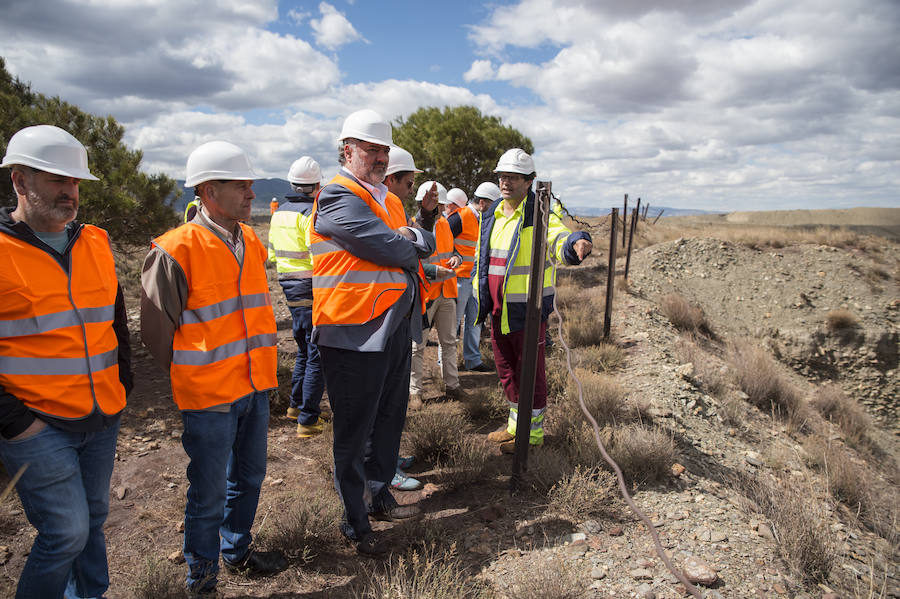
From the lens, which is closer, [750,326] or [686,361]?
[686,361]

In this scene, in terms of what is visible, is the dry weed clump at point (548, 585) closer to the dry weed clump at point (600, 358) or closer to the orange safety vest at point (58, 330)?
the orange safety vest at point (58, 330)

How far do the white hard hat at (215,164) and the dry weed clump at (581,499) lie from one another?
9.04 ft

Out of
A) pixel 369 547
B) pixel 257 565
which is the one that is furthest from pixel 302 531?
pixel 369 547

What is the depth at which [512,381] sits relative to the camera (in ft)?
14.0

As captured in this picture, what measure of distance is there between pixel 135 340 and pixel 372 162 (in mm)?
5781

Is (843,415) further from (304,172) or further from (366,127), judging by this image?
(366,127)

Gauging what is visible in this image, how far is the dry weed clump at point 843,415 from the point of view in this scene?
792cm

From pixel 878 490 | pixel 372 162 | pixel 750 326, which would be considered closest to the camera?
pixel 372 162

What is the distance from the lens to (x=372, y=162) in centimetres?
274

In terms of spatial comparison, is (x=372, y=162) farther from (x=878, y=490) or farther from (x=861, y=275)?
(x=861, y=275)

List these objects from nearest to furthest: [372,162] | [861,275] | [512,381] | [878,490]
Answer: [372,162] < [512,381] < [878,490] < [861,275]

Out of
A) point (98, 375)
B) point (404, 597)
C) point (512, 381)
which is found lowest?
point (404, 597)

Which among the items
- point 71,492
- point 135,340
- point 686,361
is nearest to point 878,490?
point 686,361

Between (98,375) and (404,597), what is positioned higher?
(98,375)
